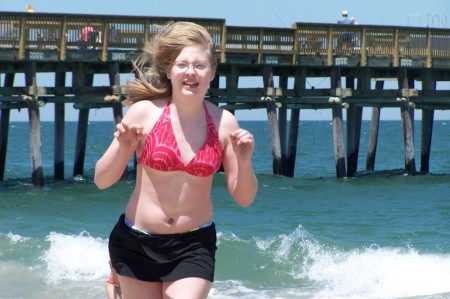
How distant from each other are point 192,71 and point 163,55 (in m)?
0.17

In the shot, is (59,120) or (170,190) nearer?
(170,190)

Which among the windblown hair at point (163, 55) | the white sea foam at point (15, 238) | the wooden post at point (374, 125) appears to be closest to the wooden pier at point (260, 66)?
the wooden post at point (374, 125)

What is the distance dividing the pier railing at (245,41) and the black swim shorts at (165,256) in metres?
14.7

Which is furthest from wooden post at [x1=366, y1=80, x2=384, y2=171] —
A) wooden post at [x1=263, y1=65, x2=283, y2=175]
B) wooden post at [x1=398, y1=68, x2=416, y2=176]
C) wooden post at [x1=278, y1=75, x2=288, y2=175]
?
wooden post at [x1=263, y1=65, x2=283, y2=175]

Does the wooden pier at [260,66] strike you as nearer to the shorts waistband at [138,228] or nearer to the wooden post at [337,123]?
the wooden post at [337,123]

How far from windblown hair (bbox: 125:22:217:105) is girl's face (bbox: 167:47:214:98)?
0.03 metres

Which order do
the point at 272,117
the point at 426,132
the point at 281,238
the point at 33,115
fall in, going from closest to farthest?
the point at 281,238 < the point at 33,115 < the point at 272,117 < the point at 426,132

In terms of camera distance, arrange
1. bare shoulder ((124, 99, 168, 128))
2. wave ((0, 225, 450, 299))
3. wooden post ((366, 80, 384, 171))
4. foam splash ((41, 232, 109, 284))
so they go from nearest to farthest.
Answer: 1. bare shoulder ((124, 99, 168, 128))
2. wave ((0, 225, 450, 299))
3. foam splash ((41, 232, 109, 284))
4. wooden post ((366, 80, 384, 171))

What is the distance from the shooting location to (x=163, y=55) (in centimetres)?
426

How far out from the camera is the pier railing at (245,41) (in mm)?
20656

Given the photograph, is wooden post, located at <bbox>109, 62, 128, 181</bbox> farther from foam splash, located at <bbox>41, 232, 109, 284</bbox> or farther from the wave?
foam splash, located at <bbox>41, 232, 109, 284</bbox>

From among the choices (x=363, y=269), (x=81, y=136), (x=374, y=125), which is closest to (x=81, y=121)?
(x=81, y=136)

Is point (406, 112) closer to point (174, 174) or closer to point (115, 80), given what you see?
point (115, 80)

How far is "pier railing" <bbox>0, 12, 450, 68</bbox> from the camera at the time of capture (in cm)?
2066
